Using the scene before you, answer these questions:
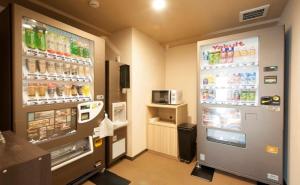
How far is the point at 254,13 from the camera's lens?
2.28 m

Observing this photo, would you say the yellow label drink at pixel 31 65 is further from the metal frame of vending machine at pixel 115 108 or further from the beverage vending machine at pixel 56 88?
the metal frame of vending machine at pixel 115 108

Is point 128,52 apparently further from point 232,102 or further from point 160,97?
point 232,102

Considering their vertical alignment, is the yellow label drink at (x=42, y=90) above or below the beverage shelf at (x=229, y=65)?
below

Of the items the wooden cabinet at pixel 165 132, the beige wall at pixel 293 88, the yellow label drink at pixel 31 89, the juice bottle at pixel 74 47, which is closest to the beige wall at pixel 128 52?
the wooden cabinet at pixel 165 132

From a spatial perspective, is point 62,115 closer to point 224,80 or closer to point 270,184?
point 224,80

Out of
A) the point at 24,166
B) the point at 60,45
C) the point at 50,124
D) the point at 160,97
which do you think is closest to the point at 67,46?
the point at 60,45

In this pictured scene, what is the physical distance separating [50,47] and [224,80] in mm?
2319

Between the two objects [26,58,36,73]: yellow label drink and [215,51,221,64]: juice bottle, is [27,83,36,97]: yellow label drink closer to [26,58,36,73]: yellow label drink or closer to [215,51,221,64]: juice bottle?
[26,58,36,73]: yellow label drink

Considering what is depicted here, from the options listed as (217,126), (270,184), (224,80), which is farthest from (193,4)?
(270,184)

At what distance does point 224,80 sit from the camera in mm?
2252

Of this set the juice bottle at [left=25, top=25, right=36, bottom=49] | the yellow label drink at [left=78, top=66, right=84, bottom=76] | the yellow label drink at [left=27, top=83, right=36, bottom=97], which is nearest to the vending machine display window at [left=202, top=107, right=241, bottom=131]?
the yellow label drink at [left=78, top=66, right=84, bottom=76]

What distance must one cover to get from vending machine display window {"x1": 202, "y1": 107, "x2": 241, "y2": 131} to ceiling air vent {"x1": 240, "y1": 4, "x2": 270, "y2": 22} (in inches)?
58.2

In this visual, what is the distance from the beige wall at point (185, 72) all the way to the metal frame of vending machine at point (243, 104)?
999 mm

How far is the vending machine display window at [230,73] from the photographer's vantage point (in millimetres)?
2043
